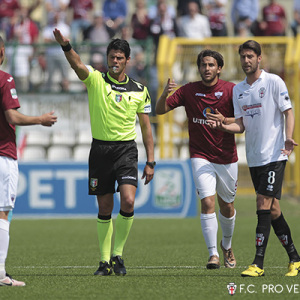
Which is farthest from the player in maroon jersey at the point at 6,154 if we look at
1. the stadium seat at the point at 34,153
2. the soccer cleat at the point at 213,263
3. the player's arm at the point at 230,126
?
the stadium seat at the point at 34,153

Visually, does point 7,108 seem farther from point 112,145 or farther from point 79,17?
point 79,17

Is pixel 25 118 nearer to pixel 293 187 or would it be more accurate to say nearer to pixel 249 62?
pixel 249 62

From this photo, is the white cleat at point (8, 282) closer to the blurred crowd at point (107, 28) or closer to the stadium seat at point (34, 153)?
the blurred crowd at point (107, 28)

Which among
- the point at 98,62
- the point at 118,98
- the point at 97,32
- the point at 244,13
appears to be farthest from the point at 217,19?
the point at 118,98

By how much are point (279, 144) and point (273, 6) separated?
43.5ft

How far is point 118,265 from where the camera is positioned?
7.93 m

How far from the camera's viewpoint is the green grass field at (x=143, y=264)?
658 cm

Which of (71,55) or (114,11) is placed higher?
(114,11)

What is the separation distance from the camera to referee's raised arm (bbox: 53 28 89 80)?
24.3 feet

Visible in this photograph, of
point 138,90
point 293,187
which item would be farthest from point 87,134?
point 138,90

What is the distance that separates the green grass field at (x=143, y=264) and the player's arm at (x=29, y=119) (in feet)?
4.80

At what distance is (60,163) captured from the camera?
15.7 m

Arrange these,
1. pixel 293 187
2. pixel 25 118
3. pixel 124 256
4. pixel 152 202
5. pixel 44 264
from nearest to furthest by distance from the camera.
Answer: pixel 25 118 → pixel 44 264 → pixel 124 256 → pixel 152 202 → pixel 293 187

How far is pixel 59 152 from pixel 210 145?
1080 cm
